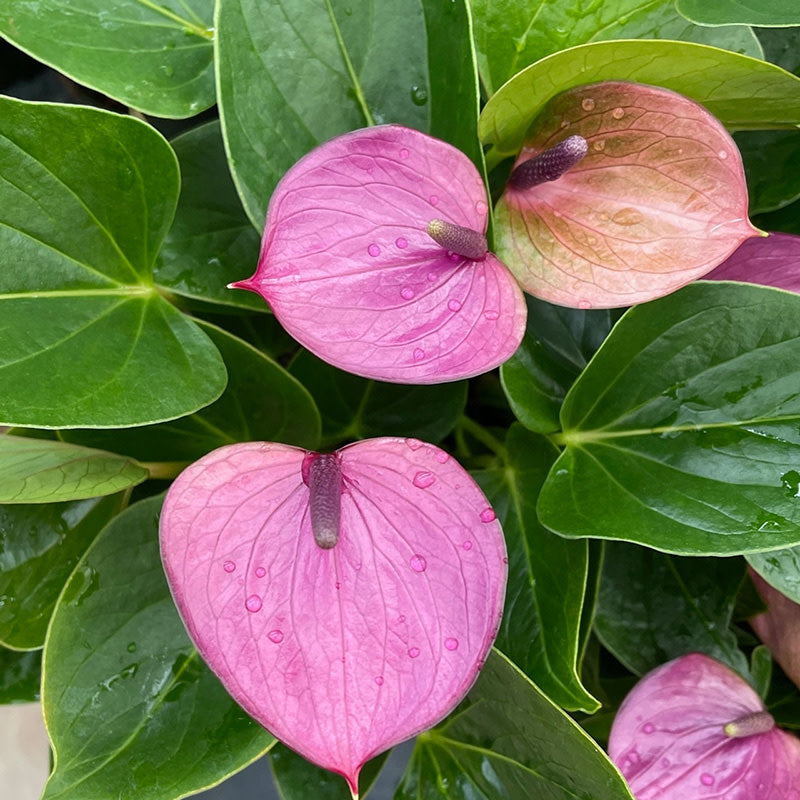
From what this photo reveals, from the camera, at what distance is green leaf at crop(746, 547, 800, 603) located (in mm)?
616

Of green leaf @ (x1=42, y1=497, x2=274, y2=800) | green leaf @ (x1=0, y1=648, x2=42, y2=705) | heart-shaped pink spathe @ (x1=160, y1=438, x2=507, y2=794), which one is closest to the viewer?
heart-shaped pink spathe @ (x1=160, y1=438, x2=507, y2=794)

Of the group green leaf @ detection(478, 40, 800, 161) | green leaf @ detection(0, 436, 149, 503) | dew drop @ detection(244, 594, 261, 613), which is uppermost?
green leaf @ detection(478, 40, 800, 161)

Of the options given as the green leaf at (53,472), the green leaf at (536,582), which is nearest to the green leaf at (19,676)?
the green leaf at (53,472)

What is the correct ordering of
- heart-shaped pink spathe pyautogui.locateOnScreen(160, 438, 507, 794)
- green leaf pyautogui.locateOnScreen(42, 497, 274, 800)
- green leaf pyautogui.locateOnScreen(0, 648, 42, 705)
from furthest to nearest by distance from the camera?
green leaf pyautogui.locateOnScreen(0, 648, 42, 705)
green leaf pyautogui.locateOnScreen(42, 497, 274, 800)
heart-shaped pink spathe pyautogui.locateOnScreen(160, 438, 507, 794)

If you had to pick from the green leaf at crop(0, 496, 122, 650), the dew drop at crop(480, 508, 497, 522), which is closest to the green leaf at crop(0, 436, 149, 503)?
the green leaf at crop(0, 496, 122, 650)

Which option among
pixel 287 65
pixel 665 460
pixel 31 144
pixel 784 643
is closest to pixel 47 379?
pixel 31 144

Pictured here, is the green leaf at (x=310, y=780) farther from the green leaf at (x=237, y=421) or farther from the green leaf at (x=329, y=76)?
the green leaf at (x=329, y=76)

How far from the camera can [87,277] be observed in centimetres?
60

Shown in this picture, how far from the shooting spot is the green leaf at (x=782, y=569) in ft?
2.02

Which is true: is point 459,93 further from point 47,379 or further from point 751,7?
point 47,379

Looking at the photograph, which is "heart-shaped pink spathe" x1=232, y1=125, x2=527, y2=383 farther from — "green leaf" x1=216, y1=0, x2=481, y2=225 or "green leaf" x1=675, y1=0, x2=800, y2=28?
"green leaf" x1=675, y1=0, x2=800, y2=28

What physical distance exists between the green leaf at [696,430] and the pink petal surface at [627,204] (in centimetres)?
4

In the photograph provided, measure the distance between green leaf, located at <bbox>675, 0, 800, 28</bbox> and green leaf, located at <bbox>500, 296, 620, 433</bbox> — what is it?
25 cm

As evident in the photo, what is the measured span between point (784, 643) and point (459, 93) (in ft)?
1.77
